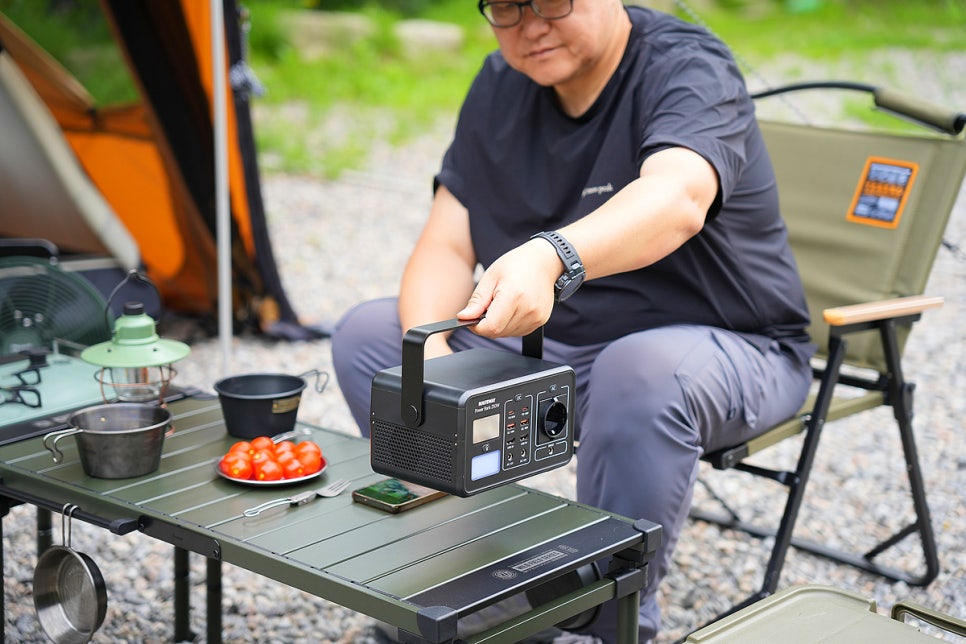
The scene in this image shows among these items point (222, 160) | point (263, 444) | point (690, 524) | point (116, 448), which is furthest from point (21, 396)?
point (690, 524)

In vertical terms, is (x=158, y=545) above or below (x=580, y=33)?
below

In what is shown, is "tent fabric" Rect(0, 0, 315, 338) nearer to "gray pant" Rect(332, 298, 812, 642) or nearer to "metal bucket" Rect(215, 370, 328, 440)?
"metal bucket" Rect(215, 370, 328, 440)

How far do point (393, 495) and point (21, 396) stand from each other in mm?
849

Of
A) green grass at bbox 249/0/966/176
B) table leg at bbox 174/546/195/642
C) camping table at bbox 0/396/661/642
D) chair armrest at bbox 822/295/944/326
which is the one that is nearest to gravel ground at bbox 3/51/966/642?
table leg at bbox 174/546/195/642

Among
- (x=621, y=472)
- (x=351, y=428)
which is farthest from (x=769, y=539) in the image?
(x=351, y=428)

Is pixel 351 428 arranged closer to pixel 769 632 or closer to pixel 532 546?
pixel 532 546

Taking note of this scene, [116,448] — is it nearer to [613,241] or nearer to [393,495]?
[393,495]

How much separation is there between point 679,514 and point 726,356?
12.1 inches

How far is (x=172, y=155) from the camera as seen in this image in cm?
401

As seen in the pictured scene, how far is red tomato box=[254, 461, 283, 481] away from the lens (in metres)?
1.79

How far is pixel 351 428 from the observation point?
3457 millimetres

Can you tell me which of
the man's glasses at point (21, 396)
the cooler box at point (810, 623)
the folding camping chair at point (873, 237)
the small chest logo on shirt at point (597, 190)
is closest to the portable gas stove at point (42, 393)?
the man's glasses at point (21, 396)

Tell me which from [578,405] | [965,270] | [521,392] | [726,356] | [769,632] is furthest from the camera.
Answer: [965,270]

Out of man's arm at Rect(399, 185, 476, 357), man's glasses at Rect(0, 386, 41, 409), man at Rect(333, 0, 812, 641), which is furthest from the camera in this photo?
man's arm at Rect(399, 185, 476, 357)
